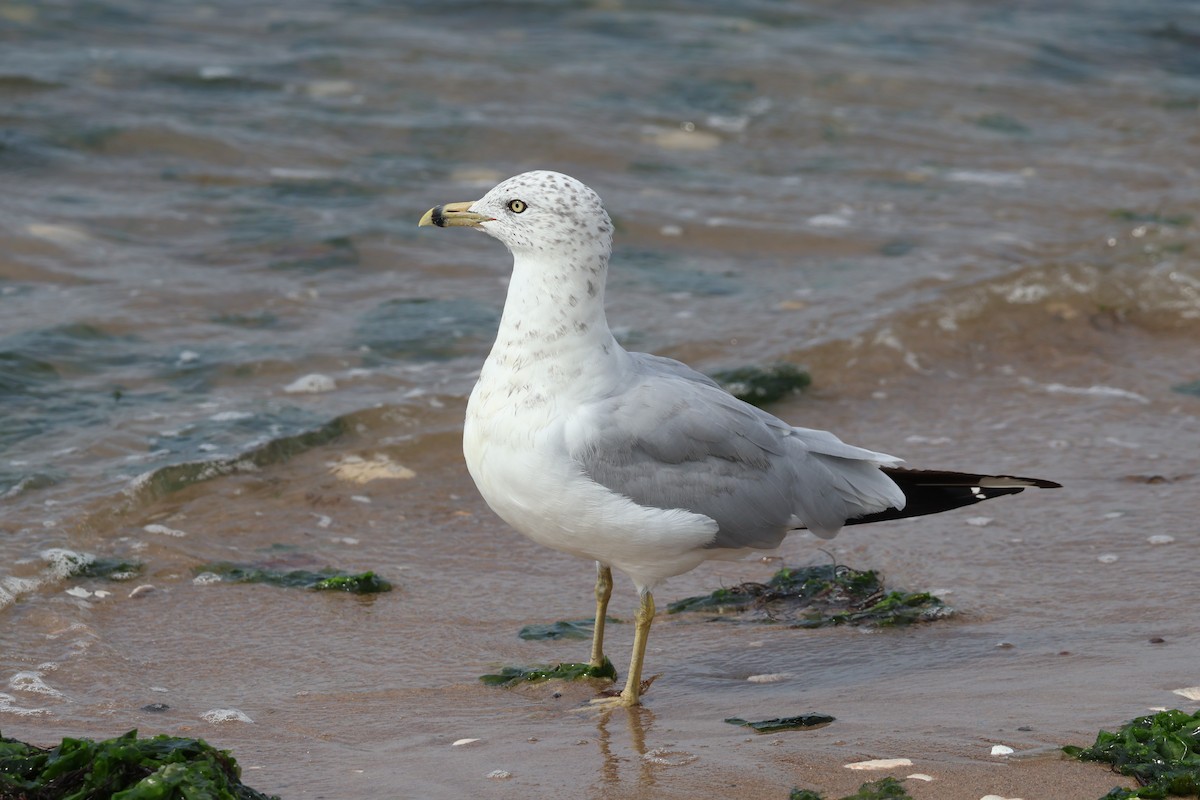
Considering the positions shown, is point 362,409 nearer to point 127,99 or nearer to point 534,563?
point 534,563

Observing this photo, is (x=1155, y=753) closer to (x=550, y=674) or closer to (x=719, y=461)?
(x=719, y=461)

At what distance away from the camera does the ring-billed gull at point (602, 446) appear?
4348mm

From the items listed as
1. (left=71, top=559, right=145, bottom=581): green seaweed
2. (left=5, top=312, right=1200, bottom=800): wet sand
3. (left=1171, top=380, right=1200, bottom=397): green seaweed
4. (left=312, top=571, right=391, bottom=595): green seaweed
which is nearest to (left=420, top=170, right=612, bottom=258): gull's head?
(left=5, top=312, right=1200, bottom=800): wet sand

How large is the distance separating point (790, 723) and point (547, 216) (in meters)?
1.68

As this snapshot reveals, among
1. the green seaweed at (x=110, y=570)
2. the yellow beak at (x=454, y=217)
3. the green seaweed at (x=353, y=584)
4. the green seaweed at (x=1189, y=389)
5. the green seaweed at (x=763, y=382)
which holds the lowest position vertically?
the green seaweed at (x=110, y=570)

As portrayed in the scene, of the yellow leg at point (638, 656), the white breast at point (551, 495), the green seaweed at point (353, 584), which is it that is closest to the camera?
the white breast at point (551, 495)

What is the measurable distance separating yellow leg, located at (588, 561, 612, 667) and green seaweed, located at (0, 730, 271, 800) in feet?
4.81

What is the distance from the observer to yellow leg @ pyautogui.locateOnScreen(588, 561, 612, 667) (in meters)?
4.79

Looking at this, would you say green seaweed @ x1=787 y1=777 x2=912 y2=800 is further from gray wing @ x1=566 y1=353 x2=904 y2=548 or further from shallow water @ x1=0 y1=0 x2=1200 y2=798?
gray wing @ x1=566 y1=353 x2=904 y2=548

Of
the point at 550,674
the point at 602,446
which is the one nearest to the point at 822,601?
the point at 550,674

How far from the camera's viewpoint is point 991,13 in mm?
16969

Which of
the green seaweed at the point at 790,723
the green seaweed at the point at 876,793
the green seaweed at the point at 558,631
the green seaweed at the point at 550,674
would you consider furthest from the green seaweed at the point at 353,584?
the green seaweed at the point at 876,793

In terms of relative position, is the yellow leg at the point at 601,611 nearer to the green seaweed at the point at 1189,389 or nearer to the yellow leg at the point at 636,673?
the yellow leg at the point at 636,673

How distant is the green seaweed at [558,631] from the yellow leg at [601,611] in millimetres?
285
